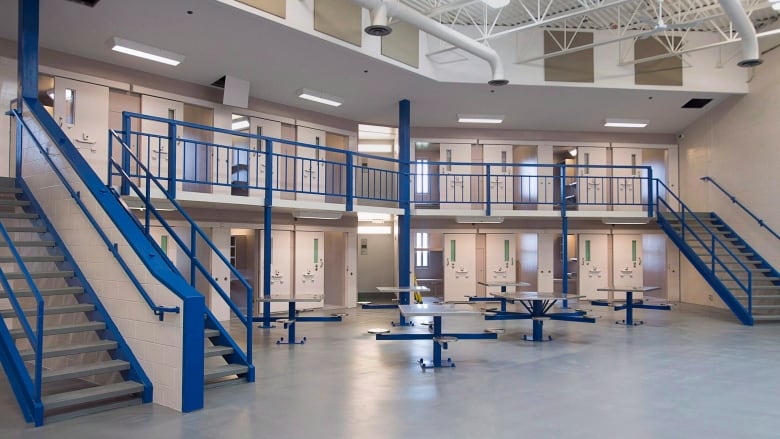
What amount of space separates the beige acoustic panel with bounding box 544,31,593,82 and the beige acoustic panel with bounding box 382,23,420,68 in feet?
11.3

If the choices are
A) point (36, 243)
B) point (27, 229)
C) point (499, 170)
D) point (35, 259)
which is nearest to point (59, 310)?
point (35, 259)

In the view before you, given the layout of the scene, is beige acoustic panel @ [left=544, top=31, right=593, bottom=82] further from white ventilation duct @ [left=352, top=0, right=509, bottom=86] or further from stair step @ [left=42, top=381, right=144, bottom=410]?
stair step @ [left=42, top=381, right=144, bottom=410]

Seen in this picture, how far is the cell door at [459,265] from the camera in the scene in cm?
1652

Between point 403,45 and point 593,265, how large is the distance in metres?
9.33

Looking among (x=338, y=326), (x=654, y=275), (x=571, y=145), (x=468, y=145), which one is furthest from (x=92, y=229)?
(x=654, y=275)

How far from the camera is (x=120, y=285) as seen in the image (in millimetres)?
6234

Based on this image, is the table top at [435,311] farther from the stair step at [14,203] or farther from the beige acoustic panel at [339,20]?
→ the beige acoustic panel at [339,20]

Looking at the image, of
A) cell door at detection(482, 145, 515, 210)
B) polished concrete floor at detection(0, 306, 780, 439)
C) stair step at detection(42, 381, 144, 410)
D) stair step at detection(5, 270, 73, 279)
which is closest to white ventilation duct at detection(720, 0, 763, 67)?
polished concrete floor at detection(0, 306, 780, 439)

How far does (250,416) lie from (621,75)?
12.5 m

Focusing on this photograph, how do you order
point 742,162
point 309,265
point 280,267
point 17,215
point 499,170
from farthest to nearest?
point 499,170, point 309,265, point 742,162, point 280,267, point 17,215

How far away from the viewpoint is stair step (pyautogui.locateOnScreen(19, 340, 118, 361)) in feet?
18.4

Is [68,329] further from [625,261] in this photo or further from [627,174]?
[627,174]

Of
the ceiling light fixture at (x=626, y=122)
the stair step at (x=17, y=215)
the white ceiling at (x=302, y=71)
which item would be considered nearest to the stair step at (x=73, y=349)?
the stair step at (x=17, y=215)

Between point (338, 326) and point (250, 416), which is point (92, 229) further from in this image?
point (338, 326)
